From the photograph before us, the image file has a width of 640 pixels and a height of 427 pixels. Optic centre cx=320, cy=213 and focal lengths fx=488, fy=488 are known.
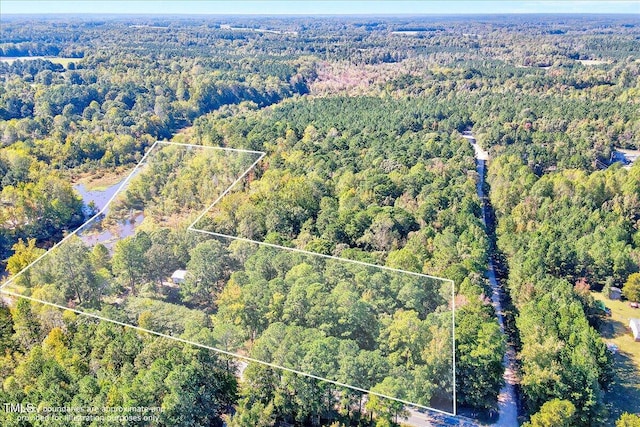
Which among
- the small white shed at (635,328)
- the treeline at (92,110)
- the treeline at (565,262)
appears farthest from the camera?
the treeline at (92,110)

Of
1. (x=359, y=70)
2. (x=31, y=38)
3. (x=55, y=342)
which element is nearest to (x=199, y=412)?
(x=55, y=342)

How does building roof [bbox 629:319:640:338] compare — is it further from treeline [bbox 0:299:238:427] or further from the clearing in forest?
the clearing in forest

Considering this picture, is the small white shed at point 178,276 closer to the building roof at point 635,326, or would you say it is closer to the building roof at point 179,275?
the building roof at point 179,275

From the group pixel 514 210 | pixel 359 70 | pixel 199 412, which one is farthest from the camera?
pixel 359 70

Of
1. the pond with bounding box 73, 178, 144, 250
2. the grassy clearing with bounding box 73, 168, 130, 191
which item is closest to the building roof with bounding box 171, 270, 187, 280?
the pond with bounding box 73, 178, 144, 250

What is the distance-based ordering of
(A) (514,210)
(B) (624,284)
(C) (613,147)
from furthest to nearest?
(C) (613,147) < (A) (514,210) < (B) (624,284)

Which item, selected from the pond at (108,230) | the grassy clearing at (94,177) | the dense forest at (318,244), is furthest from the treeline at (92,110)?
the pond at (108,230)

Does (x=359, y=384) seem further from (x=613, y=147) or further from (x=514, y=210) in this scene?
(x=613, y=147)
